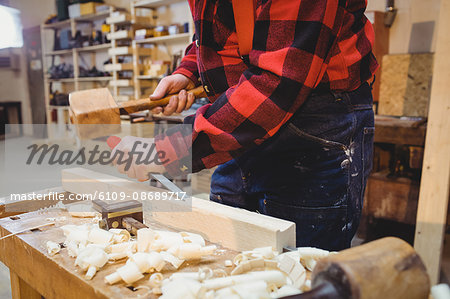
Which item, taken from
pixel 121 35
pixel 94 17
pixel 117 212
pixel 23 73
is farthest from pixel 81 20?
pixel 117 212

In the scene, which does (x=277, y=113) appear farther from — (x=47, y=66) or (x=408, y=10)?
(x=47, y=66)

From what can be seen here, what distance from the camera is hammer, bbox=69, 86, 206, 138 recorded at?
3.43ft

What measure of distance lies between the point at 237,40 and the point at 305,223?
20.0 inches

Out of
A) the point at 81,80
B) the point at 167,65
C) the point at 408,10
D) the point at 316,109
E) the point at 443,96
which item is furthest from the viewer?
the point at 81,80

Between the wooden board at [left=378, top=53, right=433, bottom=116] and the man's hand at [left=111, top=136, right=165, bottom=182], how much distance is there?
7.32ft

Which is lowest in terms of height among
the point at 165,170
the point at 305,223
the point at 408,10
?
the point at 305,223

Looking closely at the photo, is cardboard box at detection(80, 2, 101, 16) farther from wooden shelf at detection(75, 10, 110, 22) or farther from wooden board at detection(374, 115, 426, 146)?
wooden board at detection(374, 115, 426, 146)

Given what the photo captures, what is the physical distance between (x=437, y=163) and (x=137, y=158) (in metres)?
1.39

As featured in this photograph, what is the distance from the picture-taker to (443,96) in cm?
163

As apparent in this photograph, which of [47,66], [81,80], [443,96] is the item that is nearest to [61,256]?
[443,96]

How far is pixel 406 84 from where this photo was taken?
8.66 feet

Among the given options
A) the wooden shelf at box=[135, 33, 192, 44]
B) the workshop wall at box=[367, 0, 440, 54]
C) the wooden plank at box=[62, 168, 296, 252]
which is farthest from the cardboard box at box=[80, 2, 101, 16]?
the wooden plank at box=[62, 168, 296, 252]

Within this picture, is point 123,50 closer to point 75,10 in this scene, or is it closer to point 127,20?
point 127,20

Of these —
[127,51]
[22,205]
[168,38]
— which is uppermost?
[168,38]
